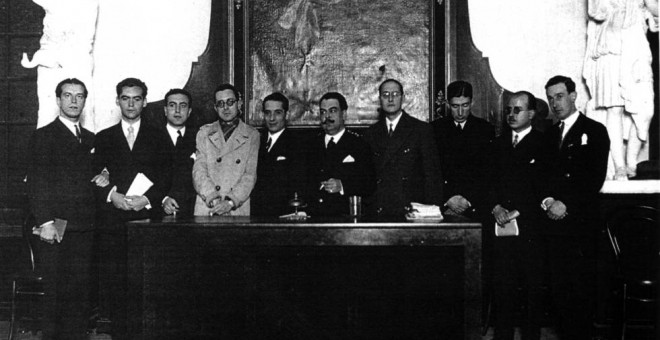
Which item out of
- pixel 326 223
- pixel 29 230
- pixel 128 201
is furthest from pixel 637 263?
pixel 29 230

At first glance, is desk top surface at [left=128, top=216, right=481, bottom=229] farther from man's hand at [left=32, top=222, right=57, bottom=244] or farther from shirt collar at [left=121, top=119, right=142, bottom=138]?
shirt collar at [left=121, top=119, right=142, bottom=138]

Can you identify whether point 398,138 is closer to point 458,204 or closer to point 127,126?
point 458,204

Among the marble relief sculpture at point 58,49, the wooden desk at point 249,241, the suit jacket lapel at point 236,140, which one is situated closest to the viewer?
the wooden desk at point 249,241

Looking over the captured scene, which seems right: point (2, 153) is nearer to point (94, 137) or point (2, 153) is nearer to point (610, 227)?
point (94, 137)

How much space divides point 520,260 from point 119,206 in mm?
2705

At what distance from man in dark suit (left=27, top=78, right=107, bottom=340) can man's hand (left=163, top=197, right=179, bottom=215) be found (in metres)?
0.46

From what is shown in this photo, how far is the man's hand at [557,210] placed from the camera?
4.24 m

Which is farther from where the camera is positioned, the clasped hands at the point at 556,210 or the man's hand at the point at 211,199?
the man's hand at the point at 211,199

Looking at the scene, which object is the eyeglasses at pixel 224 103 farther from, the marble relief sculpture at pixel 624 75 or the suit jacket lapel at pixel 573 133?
the marble relief sculpture at pixel 624 75

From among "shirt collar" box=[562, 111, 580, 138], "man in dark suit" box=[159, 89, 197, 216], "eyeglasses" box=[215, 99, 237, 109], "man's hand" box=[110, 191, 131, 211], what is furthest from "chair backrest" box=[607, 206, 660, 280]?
"man's hand" box=[110, 191, 131, 211]

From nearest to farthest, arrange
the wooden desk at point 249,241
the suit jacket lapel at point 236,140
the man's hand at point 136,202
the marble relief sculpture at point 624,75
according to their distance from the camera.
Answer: the wooden desk at point 249,241, the man's hand at point 136,202, the suit jacket lapel at point 236,140, the marble relief sculpture at point 624,75

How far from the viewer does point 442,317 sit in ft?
12.7

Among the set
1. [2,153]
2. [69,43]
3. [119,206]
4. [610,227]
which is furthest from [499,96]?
[2,153]

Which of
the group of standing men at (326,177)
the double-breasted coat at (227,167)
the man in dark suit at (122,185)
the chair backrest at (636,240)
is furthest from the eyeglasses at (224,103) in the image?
the chair backrest at (636,240)
